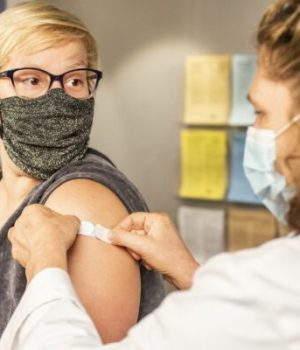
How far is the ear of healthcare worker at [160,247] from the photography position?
111 centimetres

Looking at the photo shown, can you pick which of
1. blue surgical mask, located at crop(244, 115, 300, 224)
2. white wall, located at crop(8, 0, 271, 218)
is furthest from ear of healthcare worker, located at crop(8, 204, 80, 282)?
white wall, located at crop(8, 0, 271, 218)

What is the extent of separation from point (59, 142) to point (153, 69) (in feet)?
6.01

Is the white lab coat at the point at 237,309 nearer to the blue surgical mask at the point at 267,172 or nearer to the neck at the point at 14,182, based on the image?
the blue surgical mask at the point at 267,172

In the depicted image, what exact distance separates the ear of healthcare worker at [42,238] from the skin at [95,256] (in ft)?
0.13

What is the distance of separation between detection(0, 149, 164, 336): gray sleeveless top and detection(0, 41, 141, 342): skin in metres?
0.02

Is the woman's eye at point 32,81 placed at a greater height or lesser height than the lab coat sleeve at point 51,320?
greater

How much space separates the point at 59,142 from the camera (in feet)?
3.98

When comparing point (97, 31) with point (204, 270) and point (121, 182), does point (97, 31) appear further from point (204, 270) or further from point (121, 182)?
point (204, 270)

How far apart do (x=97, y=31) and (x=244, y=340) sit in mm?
2237

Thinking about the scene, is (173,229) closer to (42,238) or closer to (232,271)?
(42,238)

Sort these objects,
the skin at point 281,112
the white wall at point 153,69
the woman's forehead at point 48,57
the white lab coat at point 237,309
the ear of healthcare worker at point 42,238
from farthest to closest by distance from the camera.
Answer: the white wall at point 153,69 < the woman's forehead at point 48,57 < the ear of healthcare worker at point 42,238 < the skin at point 281,112 < the white lab coat at point 237,309

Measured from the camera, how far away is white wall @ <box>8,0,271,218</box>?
2.84 metres

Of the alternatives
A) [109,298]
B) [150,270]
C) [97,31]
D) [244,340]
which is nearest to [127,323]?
[109,298]

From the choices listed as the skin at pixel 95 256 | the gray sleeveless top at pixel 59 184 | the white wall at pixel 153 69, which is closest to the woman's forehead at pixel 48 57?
the skin at pixel 95 256
